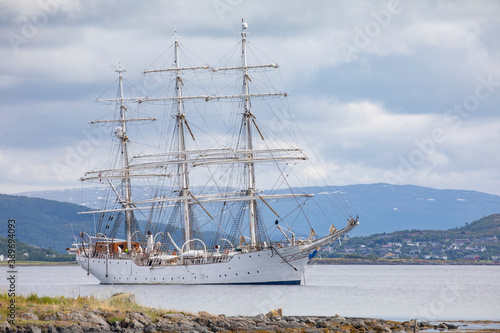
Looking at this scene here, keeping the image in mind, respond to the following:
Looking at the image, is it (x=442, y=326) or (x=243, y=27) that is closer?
(x=442, y=326)

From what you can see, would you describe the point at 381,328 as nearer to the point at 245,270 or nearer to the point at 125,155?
the point at 245,270

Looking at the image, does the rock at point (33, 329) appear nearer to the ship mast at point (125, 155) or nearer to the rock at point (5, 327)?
the rock at point (5, 327)

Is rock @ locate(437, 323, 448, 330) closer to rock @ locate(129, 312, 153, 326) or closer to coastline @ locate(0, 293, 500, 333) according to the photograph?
coastline @ locate(0, 293, 500, 333)

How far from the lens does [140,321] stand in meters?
35.0

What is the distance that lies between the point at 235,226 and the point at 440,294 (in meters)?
26.6

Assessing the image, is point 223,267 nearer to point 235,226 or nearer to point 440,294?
point 235,226

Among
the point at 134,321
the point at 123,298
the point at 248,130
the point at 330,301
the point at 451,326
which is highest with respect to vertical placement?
the point at 248,130

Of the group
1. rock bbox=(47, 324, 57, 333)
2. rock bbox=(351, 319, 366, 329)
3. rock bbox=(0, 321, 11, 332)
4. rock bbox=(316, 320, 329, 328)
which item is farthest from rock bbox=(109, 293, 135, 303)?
rock bbox=(351, 319, 366, 329)

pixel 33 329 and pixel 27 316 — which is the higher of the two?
pixel 27 316

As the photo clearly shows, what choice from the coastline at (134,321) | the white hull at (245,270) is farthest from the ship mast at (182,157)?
the coastline at (134,321)

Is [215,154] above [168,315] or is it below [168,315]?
above

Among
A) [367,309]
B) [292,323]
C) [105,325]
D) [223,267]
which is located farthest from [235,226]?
[105,325]

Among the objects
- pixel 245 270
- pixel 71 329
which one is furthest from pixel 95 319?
pixel 245 270

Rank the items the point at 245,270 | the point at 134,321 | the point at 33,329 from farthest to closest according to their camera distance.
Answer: the point at 245,270
the point at 134,321
the point at 33,329
